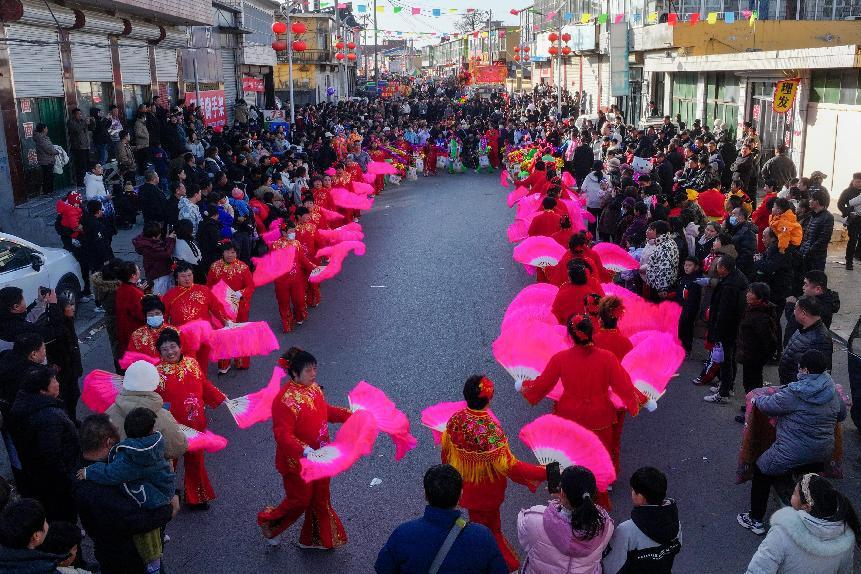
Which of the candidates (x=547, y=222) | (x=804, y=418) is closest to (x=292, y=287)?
(x=547, y=222)

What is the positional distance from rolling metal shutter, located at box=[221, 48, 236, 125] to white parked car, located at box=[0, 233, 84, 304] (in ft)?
73.0

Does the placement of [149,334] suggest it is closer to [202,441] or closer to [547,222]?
[202,441]

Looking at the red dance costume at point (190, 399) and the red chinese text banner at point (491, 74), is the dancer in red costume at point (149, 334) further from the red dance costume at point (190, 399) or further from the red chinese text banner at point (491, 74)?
the red chinese text banner at point (491, 74)

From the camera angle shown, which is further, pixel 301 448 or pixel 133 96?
pixel 133 96

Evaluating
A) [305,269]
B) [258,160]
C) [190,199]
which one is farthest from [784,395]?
[258,160]

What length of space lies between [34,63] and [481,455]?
1544cm

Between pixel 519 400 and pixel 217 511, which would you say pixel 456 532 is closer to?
pixel 217 511

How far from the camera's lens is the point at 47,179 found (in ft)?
54.8

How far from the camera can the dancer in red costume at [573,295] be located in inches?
300

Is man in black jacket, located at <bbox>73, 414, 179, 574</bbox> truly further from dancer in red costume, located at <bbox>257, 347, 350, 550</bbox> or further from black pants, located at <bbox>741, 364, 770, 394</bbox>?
black pants, located at <bbox>741, 364, 770, 394</bbox>

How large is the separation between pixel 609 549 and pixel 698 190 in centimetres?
1092

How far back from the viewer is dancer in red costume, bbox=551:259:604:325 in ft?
25.0

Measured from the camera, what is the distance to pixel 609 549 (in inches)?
160

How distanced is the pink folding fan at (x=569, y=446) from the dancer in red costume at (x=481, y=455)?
354mm
